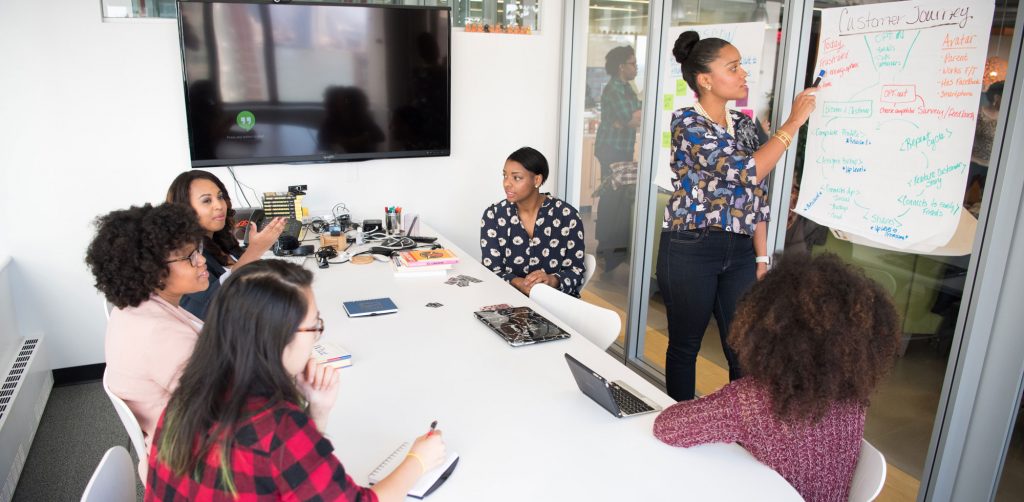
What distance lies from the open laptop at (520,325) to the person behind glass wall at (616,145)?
5.45ft

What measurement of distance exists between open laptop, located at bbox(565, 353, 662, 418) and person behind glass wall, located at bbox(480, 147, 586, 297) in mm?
1271

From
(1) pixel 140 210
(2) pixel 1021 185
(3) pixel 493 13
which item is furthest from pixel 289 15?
(2) pixel 1021 185

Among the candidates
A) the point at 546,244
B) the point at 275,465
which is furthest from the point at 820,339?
the point at 546,244

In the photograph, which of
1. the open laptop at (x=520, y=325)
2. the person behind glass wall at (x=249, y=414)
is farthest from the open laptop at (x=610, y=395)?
the person behind glass wall at (x=249, y=414)

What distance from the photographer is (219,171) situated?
12.2ft

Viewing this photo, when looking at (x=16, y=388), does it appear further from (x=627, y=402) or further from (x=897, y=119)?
Answer: (x=897, y=119)

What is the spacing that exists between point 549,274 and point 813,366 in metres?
1.88

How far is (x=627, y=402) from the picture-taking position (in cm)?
176

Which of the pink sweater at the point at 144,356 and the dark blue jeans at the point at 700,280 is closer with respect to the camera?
the pink sweater at the point at 144,356

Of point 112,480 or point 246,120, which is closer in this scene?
point 112,480

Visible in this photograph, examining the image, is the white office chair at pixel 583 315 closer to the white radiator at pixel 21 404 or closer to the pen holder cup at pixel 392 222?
the pen holder cup at pixel 392 222

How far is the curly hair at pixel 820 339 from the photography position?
130cm

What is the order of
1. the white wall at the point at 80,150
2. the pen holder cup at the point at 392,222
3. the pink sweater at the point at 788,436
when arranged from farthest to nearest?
the pen holder cup at the point at 392,222 → the white wall at the point at 80,150 → the pink sweater at the point at 788,436

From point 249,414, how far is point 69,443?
8.03ft
